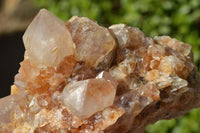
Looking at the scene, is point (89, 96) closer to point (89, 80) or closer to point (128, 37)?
point (89, 80)

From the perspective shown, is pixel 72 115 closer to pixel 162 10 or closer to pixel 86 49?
pixel 86 49

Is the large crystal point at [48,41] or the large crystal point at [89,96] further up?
the large crystal point at [48,41]

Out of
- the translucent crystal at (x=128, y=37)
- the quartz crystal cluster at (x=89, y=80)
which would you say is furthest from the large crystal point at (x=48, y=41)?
the translucent crystal at (x=128, y=37)

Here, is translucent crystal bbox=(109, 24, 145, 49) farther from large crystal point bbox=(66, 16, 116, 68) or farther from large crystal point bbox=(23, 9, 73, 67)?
large crystal point bbox=(23, 9, 73, 67)

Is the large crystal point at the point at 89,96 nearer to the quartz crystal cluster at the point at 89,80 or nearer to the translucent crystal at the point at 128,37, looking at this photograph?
the quartz crystal cluster at the point at 89,80

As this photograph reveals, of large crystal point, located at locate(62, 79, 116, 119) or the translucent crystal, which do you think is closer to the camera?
large crystal point, located at locate(62, 79, 116, 119)

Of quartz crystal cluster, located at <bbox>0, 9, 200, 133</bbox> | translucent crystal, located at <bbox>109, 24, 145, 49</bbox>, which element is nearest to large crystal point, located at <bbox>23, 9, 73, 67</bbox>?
quartz crystal cluster, located at <bbox>0, 9, 200, 133</bbox>

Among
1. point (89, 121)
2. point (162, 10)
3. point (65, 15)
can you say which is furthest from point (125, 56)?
point (65, 15)
